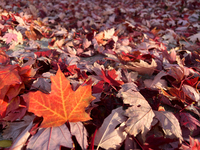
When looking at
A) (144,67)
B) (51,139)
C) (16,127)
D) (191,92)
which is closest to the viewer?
(51,139)

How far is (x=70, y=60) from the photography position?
116 cm

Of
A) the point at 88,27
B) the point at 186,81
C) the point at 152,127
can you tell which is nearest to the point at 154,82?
the point at 186,81

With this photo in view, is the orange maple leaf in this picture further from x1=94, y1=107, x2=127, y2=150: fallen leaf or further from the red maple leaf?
the red maple leaf

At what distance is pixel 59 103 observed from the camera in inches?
23.9

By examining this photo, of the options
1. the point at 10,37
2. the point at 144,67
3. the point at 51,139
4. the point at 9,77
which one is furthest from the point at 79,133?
the point at 10,37

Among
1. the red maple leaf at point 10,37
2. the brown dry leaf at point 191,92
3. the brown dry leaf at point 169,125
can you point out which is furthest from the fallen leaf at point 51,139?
the red maple leaf at point 10,37

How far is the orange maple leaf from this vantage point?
0.58 meters

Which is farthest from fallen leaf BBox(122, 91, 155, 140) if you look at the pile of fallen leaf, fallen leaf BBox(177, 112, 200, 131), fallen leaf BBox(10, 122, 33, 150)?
fallen leaf BBox(10, 122, 33, 150)

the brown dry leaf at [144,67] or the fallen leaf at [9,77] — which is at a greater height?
the fallen leaf at [9,77]

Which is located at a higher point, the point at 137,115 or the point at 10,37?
the point at 10,37

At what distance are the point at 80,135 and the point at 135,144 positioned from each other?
27 cm

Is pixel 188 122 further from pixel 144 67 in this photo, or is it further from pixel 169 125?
pixel 144 67

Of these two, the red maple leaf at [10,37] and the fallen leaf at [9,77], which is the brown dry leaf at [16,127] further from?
the red maple leaf at [10,37]

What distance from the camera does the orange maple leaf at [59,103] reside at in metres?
0.58
